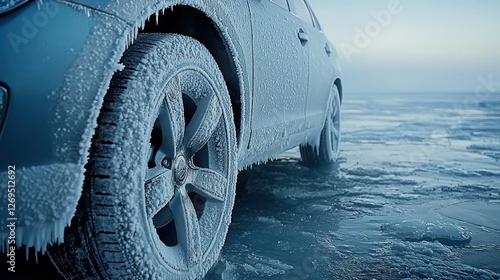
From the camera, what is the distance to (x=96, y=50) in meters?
1.02

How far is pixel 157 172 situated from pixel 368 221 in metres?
1.57

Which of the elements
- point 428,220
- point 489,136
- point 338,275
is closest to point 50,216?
point 338,275

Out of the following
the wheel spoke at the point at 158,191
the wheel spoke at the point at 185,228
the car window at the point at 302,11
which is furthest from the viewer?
the car window at the point at 302,11

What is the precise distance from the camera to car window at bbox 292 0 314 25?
9.93 feet

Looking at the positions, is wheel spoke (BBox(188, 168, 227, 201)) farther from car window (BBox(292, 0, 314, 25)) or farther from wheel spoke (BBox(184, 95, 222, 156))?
car window (BBox(292, 0, 314, 25))

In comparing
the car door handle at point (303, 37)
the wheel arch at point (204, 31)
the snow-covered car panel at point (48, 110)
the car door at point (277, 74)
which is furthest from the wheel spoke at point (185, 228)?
the car door handle at point (303, 37)

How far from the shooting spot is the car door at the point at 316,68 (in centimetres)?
304

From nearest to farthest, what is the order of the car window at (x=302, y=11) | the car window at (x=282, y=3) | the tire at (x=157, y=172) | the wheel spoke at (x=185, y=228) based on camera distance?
the tire at (x=157, y=172)
the wheel spoke at (x=185, y=228)
the car window at (x=282, y=3)
the car window at (x=302, y=11)

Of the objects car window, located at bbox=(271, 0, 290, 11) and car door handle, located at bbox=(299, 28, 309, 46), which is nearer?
car window, located at bbox=(271, 0, 290, 11)

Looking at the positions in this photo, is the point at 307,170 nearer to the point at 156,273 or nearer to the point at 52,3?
the point at 156,273

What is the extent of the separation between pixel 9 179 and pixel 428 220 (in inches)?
87.4

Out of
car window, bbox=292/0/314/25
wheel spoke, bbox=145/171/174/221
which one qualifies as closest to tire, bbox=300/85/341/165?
car window, bbox=292/0/314/25

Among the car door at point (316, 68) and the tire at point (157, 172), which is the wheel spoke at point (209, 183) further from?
the car door at point (316, 68)

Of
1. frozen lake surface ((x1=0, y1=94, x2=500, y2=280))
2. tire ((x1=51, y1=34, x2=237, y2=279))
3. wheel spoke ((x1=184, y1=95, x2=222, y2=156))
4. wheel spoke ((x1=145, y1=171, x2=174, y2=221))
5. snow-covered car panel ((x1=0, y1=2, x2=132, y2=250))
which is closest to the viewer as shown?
snow-covered car panel ((x1=0, y1=2, x2=132, y2=250))
